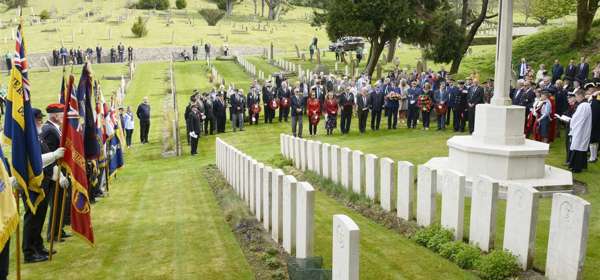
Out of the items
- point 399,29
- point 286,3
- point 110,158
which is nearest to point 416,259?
point 110,158

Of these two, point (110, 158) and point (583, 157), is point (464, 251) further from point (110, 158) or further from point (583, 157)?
point (110, 158)

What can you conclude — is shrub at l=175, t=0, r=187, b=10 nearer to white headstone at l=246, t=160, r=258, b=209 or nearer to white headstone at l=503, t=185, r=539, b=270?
white headstone at l=246, t=160, r=258, b=209

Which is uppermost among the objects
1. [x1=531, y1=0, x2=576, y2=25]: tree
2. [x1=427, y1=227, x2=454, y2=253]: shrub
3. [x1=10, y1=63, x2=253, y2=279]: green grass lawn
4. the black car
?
[x1=531, y1=0, x2=576, y2=25]: tree

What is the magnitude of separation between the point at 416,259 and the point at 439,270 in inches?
18.4

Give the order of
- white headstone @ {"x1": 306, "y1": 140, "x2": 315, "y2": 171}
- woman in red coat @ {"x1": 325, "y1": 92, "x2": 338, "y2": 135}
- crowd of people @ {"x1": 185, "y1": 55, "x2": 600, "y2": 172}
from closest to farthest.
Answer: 1. white headstone @ {"x1": 306, "y1": 140, "x2": 315, "y2": 171}
2. crowd of people @ {"x1": 185, "y1": 55, "x2": 600, "y2": 172}
3. woman in red coat @ {"x1": 325, "y1": 92, "x2": 338, "y2": 135}

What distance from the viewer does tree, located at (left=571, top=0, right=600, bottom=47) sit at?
1242 inches

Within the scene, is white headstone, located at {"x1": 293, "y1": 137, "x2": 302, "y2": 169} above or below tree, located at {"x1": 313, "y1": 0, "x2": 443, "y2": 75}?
below

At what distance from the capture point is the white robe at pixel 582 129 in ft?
41.2

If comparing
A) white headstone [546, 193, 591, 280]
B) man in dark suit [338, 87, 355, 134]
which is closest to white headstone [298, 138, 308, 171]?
man in dark suit [338, 87, 355, 134]

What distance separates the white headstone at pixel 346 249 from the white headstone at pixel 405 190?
4.24 meters

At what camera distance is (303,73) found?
4003 centimetres

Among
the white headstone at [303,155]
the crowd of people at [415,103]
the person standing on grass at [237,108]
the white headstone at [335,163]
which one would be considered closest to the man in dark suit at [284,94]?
the crowd of people at [415,103]

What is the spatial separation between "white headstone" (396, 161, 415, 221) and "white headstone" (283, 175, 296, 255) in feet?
8.03

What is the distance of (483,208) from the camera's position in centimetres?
780
